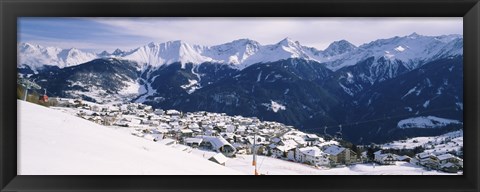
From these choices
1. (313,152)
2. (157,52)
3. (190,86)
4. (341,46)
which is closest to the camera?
(313,152)

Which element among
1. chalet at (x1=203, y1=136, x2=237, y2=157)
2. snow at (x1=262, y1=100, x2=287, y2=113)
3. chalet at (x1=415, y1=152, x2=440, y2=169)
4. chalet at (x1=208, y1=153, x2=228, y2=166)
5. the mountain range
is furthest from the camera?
snow at (x1=262, y1=100, x2=287, y2=113)

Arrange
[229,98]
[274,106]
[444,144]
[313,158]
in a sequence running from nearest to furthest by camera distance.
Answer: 1. [444,144]
2. [313,158]
3. [229,98]
4. [274,106]

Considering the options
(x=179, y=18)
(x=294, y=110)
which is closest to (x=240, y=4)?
(x=179, y=18)

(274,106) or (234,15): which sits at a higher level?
(234,15)

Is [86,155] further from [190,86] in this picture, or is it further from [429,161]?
[190,86]

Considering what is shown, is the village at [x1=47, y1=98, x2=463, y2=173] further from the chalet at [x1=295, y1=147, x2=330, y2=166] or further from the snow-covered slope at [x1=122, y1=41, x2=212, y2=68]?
the snow-covered slope at [x1=122, y1=41, x2=212, y2=68]

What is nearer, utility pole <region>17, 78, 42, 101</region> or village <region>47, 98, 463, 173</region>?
utility pole <region>17, 78, 42, 101</region>

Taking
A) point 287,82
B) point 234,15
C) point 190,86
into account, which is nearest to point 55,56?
point 234,15

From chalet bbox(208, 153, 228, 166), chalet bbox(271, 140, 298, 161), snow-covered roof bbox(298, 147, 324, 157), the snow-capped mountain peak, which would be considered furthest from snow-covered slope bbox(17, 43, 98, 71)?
snow-covered roof bbox(298, 147, 324, 157)
